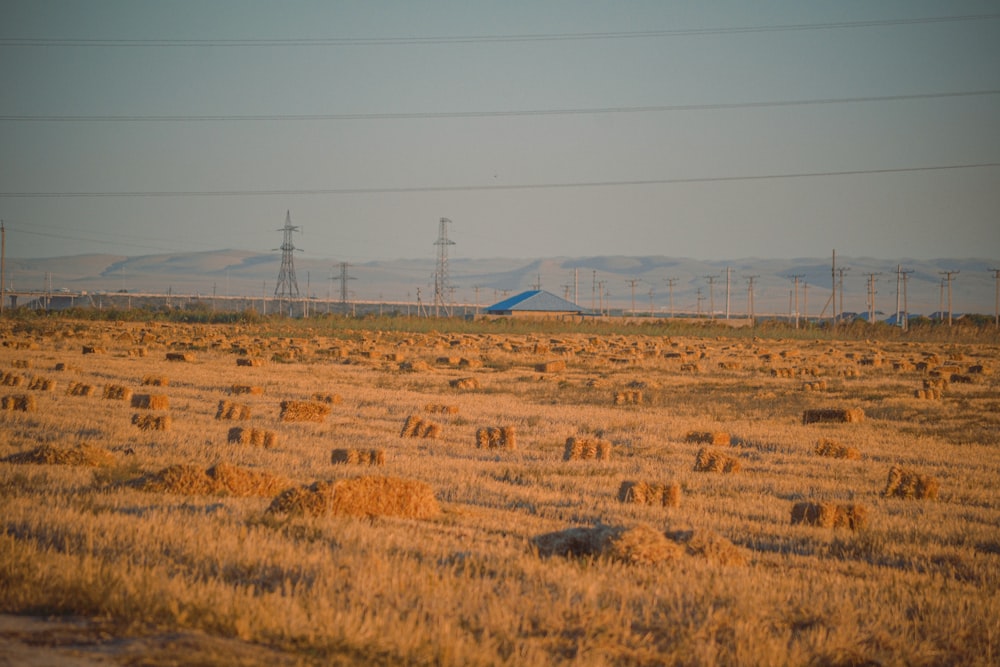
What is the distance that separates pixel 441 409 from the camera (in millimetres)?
21266

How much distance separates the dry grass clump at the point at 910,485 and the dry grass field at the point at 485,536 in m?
0.03

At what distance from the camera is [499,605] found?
699 cm

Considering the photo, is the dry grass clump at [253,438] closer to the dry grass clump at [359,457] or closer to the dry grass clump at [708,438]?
the dry grass clump at [359,457]

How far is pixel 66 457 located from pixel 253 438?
3257 millimetres

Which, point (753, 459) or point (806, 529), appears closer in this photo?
point (806, 529)

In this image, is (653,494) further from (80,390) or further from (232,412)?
(80,390)

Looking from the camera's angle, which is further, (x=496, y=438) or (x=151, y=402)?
(x=151, y=402)

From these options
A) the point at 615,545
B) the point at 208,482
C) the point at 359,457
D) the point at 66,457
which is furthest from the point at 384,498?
the point at 66,457

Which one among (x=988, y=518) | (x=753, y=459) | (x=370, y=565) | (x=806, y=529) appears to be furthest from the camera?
(x=753, y=459)

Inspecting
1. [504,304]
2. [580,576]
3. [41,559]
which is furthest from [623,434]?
[504,304]

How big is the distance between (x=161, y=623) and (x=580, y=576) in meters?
3.26

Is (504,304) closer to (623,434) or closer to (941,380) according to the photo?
(941,380)

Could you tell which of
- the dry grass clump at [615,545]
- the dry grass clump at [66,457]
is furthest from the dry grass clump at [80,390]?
the dry grass clump at [615,545]

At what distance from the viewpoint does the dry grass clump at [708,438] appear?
1756 centimetres
